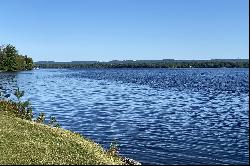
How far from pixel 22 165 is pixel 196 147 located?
1719 cm

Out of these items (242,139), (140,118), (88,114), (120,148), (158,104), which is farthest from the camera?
(158,104)

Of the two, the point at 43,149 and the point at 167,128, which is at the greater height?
the point at 43,149

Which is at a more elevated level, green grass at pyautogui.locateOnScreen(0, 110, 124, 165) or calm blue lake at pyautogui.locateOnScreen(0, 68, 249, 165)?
green grass at pyautogui.locateOnScreen(0, 110, 124, 165)

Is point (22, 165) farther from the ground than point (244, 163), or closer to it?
farther from the ground

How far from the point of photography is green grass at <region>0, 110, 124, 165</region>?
21.5 m

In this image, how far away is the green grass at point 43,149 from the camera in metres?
21.5

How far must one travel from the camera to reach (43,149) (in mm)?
23156

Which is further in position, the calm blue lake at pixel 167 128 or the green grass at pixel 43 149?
the calm blue lake at pixel 167 128

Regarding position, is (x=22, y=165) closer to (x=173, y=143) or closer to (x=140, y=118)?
(x=173, y=143)

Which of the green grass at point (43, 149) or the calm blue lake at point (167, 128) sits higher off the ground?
the green grass at point (43, 149)

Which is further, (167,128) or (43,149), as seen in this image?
(167,128)

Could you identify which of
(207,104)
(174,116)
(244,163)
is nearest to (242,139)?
(244,163)

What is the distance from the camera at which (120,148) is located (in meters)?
33.8

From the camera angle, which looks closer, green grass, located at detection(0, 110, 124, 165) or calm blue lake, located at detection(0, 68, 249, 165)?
green grass, located at detection(0, 110, 124, 165)
